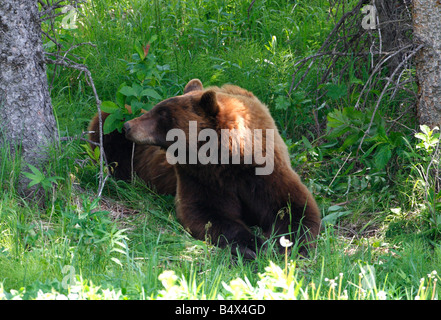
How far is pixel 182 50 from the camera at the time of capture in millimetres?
6480

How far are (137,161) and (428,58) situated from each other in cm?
261

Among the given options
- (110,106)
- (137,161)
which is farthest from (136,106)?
(137,161)

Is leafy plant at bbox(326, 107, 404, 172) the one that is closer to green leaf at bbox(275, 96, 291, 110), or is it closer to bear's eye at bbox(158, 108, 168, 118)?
green leaf at bbox(275, 96, 291, 110)

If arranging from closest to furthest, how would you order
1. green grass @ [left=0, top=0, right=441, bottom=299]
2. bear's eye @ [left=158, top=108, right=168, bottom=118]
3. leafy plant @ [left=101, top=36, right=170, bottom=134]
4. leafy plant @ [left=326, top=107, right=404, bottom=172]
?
green grass @ [left=0, top=0, right=441, bottom=299], bear's eye @ [left=158, top=108, right=168, bottom=118], leafy plant @ [left=326, top=107, right=404, bottom=172], leafy plant @ [left=101, top=36, right=170, bottom=134]

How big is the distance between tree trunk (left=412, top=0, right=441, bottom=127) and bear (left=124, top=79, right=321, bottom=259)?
122cm

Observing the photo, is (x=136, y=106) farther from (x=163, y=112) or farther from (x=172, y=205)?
(x=172, y=205)

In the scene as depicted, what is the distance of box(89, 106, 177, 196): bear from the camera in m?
4.95

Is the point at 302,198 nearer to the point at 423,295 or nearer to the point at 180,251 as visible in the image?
the point at 180,251

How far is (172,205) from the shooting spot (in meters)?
4.74

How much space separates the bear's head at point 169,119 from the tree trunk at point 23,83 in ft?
2.30

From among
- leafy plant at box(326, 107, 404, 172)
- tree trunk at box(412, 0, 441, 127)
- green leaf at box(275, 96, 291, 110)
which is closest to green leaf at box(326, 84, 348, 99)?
green leaf at box(275, 96, 291, 110)

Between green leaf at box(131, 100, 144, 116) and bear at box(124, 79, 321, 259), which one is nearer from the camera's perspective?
bear at box(124, 79, 321, 259)
